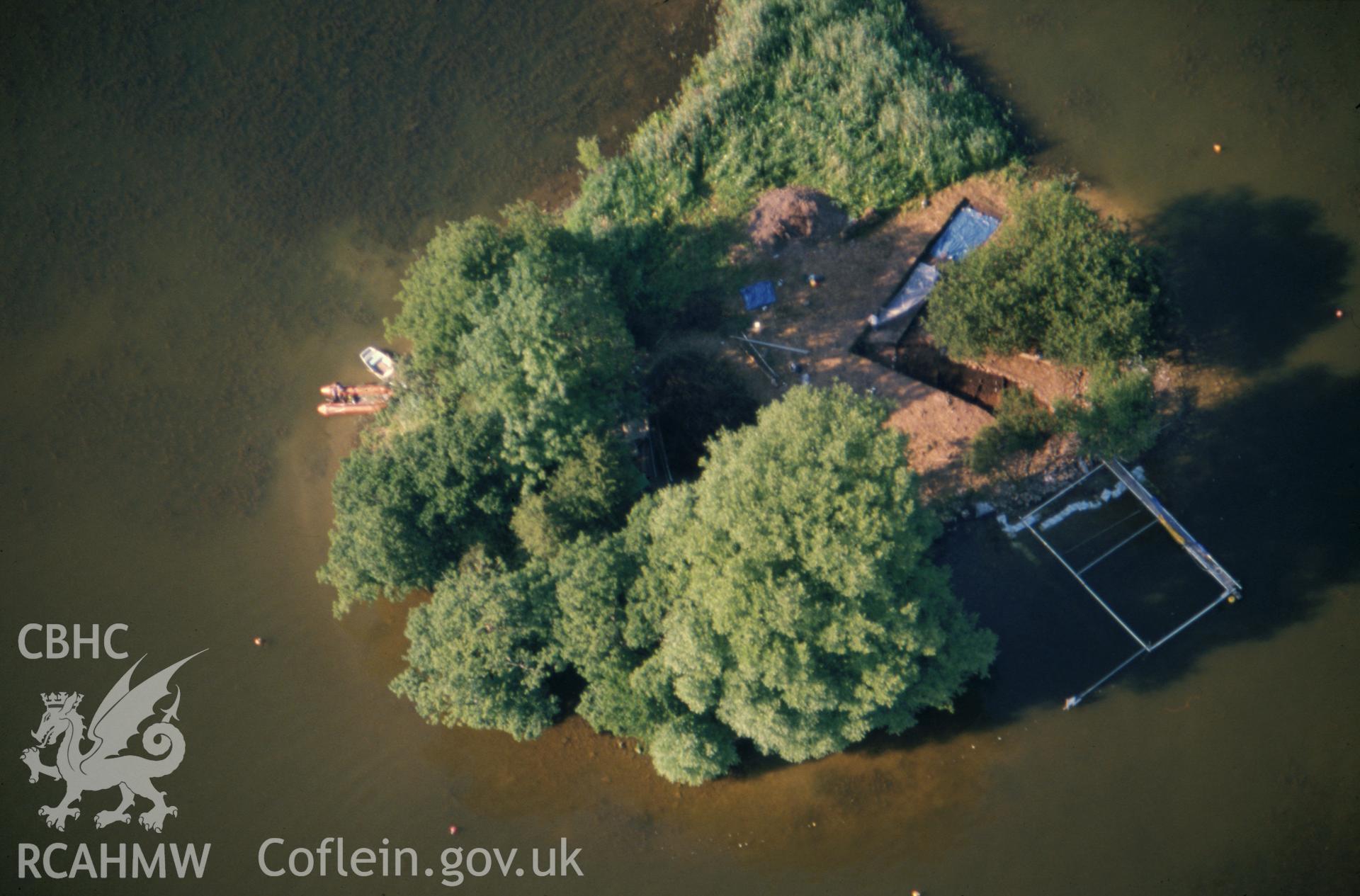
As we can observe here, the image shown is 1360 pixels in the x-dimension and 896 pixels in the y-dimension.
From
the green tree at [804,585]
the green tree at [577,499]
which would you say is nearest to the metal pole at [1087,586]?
the green tree at [804,585]

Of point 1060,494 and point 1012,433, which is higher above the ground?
point 1012,433

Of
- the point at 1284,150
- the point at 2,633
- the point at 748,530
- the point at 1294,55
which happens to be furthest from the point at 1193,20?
the point at 2,633

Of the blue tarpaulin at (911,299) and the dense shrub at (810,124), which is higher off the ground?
the dense shrub at (810,124)

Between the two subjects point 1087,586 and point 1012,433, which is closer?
point 1087,586

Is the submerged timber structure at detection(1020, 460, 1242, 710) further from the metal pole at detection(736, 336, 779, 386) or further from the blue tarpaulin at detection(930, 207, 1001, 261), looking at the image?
the metal pole at detection(736, 336, 779, 386)

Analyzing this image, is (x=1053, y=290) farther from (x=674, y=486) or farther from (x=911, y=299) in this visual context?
(x=674, y=486)

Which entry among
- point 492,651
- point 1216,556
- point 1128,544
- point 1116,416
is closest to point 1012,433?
point 1116,416

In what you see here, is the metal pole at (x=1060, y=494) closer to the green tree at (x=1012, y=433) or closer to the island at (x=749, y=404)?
Answer: the island at (x=749, y=404)
